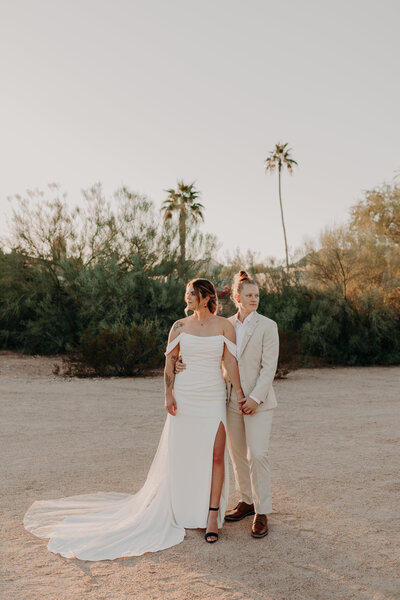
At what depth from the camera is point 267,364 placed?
4.80 m

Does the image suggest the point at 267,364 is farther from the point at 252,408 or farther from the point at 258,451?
the point at 258,451

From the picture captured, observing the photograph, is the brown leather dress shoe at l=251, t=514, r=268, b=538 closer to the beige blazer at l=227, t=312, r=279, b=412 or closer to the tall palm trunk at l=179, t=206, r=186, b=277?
the beige blazer at l=227, t=312, r=279, b=412

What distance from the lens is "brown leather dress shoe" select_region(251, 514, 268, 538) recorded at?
15.1ft

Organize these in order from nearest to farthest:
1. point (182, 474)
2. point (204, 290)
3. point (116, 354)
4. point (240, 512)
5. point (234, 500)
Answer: point (182, 474), point (204, 290), point (240, 512), point (234, 500), point (116, 354)

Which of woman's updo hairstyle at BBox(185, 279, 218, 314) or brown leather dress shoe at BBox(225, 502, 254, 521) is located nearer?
woman's updo hairstyle at BBox(185, 279, 218, 314)

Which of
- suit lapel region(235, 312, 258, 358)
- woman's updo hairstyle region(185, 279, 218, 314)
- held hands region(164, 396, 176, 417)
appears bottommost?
held hands region(164, 396, 176, 417)

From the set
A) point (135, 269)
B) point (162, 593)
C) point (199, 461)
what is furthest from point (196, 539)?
point (135, 269)

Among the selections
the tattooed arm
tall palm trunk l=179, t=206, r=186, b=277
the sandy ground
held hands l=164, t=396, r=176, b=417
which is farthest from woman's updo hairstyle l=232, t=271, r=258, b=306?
tall palm trunk l=179, t=206, r=186, b=277

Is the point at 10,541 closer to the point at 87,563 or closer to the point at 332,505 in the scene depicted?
the point at 87,563

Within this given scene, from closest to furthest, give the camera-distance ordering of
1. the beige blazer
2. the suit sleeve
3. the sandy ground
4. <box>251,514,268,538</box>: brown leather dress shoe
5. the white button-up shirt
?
1. the sandy ground
2. <box>251,514,268,538</box>: brown leather dress shoe
3. the suit sleeve
4. the beige blazer
5. the white button-up shirt

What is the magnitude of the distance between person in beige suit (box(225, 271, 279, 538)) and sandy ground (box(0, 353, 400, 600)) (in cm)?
20

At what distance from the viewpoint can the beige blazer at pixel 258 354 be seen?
4809 mm

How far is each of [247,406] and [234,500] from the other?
1.38 m

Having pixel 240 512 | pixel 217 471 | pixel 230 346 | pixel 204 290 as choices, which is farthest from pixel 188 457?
pixel 204 290
